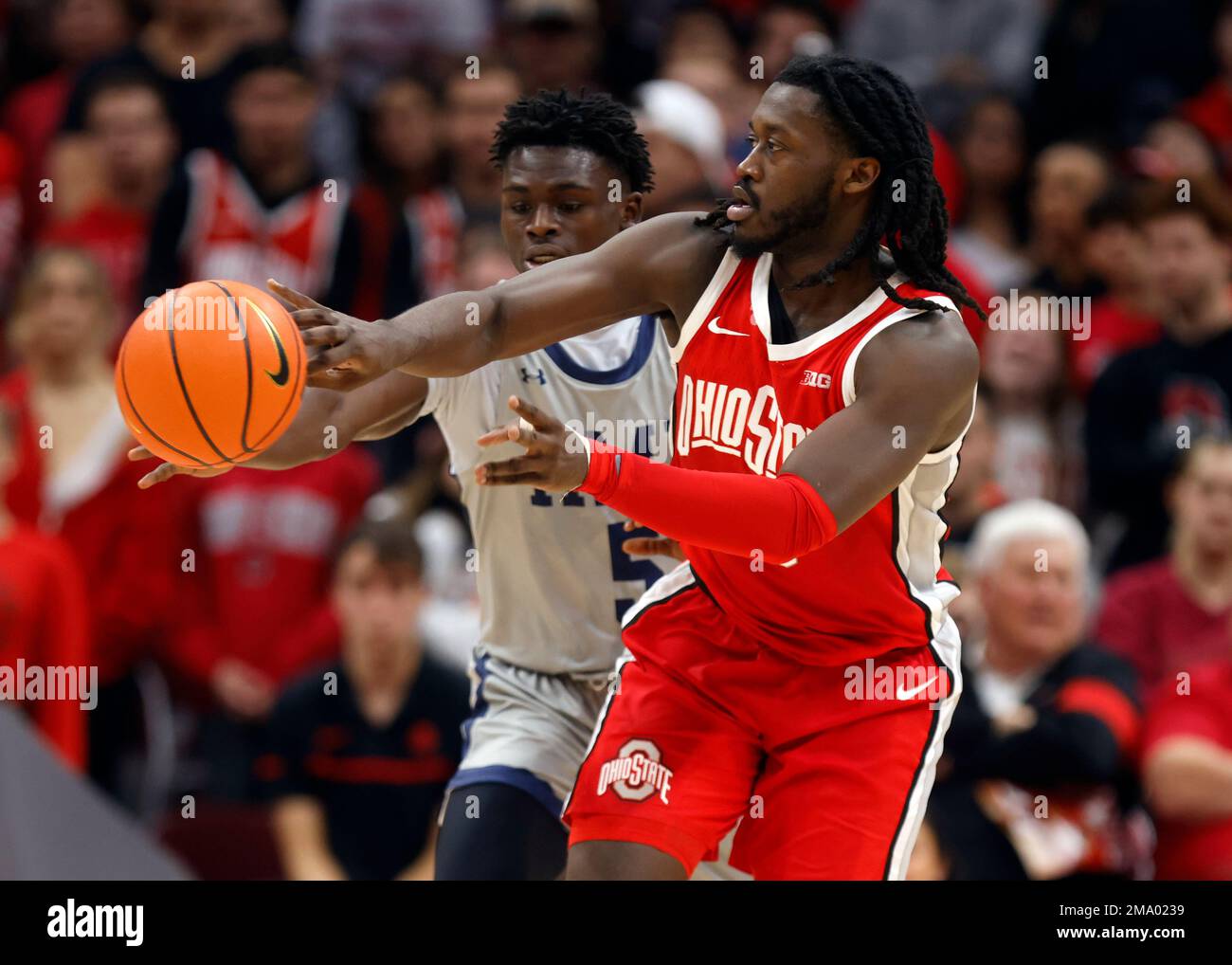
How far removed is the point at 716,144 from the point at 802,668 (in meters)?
3.90

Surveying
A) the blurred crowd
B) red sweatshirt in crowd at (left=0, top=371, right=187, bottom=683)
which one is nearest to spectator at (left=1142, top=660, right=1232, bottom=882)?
the blurred crowd

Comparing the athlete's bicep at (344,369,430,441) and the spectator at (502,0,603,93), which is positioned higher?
the spectator at (502,0,603,93)

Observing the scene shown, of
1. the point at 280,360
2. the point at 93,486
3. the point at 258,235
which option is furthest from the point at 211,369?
the point at 258,235

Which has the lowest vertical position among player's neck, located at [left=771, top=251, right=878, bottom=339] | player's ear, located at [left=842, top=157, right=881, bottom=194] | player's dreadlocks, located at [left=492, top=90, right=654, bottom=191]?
player's neck, located at [left=771, top=251, right=878, bottom=339]

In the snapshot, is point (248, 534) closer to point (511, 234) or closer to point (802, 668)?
point (511, 234)

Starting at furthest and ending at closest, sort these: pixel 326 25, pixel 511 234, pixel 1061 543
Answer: pixel 326 25, pixel 1061 543, pixel 511 234

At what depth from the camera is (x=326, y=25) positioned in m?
9.37

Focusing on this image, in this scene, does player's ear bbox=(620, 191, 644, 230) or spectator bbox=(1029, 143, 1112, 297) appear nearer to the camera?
player's ear bbox=(620, 191, 644, 230)

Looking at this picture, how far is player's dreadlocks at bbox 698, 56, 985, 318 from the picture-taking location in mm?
3875

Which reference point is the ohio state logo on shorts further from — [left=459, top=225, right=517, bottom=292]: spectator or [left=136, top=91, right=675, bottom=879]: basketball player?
[left=459, top=225, right=517, bottom=292]: spectator

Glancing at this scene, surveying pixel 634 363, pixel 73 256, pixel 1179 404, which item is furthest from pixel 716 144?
pixel 634 363

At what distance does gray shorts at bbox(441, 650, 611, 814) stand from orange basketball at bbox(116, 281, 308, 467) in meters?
1.11

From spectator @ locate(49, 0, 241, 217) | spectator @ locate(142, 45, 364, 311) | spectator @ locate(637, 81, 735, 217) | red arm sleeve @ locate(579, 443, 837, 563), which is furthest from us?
Result: spectator @ locate(49, 0, 241, 217)

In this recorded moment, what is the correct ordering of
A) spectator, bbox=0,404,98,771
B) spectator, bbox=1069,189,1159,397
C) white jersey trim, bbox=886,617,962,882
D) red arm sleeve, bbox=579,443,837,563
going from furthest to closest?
1. spectator, bbox=1069,189,1159,397
2. spectator, bbox=0,404,98,771
3. white jersey trim, bbox=886,617,962,882
4. red arm sleeve, bbox=579,443,837,563
